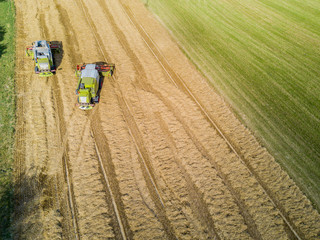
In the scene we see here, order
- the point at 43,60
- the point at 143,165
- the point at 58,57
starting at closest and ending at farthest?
the point at 143,165
the point at 43,60
the point at 58,57

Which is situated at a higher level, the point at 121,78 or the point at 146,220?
→ the point at 121,78

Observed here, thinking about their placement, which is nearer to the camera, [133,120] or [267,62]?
[133,120]

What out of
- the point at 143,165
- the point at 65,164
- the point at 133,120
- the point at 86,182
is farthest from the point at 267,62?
the point at 65,164

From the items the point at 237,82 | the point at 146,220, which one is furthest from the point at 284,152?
the point at 146,220

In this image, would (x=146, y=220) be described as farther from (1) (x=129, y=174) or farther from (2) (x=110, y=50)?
(2) (x=110, y=50)

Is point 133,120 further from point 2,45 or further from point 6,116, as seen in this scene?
point 2,45

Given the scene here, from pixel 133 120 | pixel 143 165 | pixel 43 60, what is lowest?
pixel 143 165
